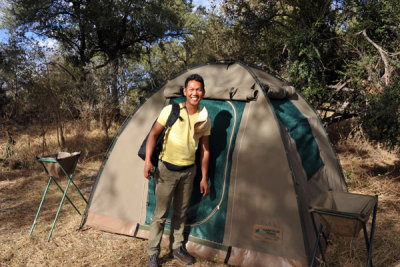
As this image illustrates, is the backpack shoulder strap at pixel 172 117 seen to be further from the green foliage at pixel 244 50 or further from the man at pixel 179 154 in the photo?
the green foliage at pixel 244 50

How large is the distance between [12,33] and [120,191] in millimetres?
11148

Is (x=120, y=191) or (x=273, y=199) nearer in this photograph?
(x=273, y=199)

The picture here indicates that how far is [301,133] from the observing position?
3.76 m

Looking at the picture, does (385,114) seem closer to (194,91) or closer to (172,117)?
(194,91)

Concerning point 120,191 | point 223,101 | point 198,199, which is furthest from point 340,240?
point 120,191

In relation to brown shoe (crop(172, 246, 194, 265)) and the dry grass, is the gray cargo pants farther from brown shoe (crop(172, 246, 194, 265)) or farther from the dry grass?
the dry grass

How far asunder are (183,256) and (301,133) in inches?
86.5

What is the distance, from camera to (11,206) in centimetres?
528

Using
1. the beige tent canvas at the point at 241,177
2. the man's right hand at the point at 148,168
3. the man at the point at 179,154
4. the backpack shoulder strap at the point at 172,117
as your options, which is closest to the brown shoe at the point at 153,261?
the man at the point at 179,154

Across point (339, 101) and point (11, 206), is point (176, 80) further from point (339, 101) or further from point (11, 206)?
point (339, 101)

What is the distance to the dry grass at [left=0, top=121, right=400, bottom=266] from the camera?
342 centimetres

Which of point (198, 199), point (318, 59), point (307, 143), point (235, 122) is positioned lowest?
point (198, 199)

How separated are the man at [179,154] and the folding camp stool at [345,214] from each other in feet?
4.18

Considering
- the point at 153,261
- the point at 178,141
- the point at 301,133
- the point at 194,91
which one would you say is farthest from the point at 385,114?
the point at 153,261
